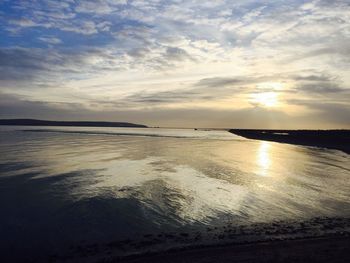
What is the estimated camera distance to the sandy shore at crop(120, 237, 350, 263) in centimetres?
1005

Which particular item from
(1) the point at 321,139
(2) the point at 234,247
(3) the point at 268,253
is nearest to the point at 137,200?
(2) the point at 234,247

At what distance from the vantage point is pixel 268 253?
10.6 metres

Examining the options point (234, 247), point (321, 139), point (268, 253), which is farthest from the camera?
point (321, 139)

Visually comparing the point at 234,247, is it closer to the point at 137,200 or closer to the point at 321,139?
the point at 137,200

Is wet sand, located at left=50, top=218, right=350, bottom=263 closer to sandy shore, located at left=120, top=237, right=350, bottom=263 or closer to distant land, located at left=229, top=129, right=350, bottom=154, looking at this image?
sandy shore, located at left=120, top=237, right=350, bottom=263

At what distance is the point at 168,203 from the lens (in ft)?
58.0

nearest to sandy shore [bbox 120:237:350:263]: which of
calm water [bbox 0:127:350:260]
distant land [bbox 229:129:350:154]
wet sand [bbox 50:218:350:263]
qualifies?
wet sand [bbox 50:218:350:263]

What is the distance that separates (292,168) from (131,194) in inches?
795

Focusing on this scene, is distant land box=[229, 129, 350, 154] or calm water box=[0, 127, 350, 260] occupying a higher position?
distant land box=[229, 129, 350, 154]

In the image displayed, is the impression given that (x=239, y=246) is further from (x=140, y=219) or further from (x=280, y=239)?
(x=140, y=219)

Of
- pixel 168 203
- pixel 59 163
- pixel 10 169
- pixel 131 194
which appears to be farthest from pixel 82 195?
pixel 59 163

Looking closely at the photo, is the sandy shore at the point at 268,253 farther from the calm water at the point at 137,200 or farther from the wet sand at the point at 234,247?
the calm water at the point at 137,200

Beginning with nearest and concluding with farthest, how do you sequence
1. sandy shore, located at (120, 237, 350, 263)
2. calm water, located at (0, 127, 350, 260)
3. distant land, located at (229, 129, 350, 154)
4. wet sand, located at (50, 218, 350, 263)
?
sandy shore, located at (120, 237, 350, 263), wet sand, located at (50, 218, 350, 263), calm water, located at (0, 127, 350, 260), distant land, located at (229, 129, 350, 154)

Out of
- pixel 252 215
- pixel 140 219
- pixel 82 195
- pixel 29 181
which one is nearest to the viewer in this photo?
pixel 140 219
